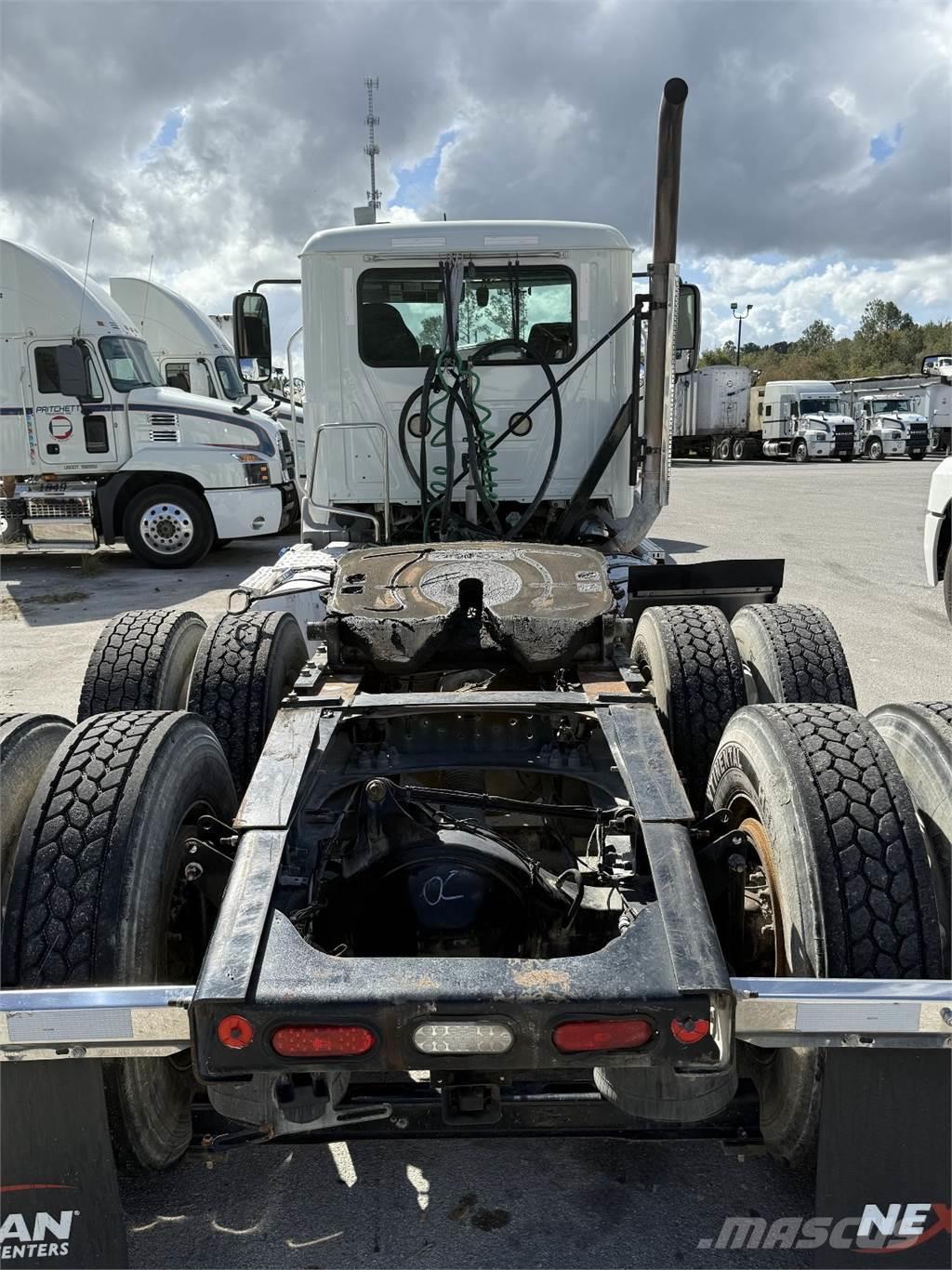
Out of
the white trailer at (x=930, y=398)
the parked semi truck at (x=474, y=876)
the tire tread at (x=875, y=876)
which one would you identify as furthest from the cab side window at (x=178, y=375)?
the white trailer at (x=930, y=398)

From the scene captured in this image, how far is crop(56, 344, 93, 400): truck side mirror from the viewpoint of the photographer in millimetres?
11469

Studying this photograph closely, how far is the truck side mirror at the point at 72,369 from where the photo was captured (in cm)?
1147

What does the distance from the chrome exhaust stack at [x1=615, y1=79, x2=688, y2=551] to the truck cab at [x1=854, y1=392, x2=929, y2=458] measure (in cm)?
3113

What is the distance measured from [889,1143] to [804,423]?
34223 millimetres

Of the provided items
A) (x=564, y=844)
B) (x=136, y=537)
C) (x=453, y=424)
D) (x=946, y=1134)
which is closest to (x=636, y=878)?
(x=564, y=844)

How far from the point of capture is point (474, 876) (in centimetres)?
251

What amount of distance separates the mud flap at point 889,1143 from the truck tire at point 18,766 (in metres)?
1.86

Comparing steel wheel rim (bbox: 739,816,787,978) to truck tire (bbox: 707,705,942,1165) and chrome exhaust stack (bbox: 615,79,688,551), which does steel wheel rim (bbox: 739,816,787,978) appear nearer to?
truck tire (bbox: 707,705,942,1165)

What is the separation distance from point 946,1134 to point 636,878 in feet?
2.68

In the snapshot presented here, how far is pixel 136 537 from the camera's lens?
12.2 metres

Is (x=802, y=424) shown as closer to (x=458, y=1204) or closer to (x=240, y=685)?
(x=240, y=685)

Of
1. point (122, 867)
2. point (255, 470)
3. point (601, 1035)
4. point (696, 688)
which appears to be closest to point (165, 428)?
point (255, 470)

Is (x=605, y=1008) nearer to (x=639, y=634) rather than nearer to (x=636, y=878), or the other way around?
(x=636, y=878)

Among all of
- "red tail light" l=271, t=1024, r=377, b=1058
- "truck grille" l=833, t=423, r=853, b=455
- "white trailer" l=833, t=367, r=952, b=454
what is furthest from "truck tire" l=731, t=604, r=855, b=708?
"white trailer" l=833, t=367, r=952, b=454
